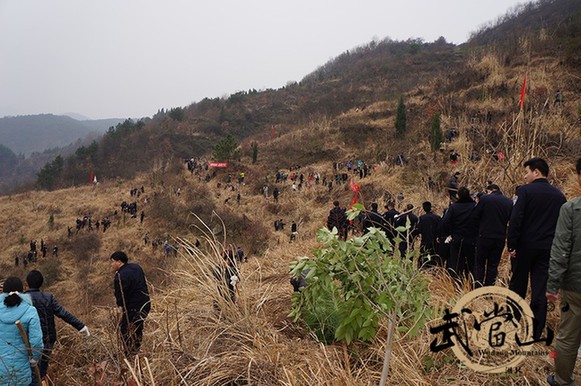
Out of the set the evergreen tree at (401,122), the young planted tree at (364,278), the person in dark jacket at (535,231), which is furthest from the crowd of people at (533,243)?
the evergreen tree at (401,122)

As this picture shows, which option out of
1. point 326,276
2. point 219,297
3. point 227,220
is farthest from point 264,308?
point 227,220

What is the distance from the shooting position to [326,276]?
78.5 inches

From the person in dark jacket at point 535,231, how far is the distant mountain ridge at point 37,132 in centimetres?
15771

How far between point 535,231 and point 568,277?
698mm

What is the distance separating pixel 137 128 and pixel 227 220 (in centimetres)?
3742

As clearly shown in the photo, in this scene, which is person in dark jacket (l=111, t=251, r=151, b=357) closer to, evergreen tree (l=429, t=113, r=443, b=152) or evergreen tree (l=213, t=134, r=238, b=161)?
evergreen tree (l=429, t=113, r=443, b=152)

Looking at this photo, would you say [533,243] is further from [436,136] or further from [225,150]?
[225,150]

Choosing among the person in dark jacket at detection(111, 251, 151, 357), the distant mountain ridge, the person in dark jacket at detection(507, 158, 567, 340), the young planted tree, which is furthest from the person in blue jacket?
the distant mountain ridge

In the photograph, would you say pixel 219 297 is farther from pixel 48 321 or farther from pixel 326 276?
pixel 48 321

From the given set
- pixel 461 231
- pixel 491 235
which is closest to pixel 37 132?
pixel 461 231

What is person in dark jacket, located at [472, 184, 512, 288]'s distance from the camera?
3534 mm

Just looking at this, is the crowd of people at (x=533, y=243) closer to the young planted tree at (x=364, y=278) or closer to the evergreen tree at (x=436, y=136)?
the young planted tree at (x=364, y=278)

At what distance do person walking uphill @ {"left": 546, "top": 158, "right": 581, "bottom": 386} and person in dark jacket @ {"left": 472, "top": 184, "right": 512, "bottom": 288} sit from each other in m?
1.46

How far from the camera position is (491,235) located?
3.54m
